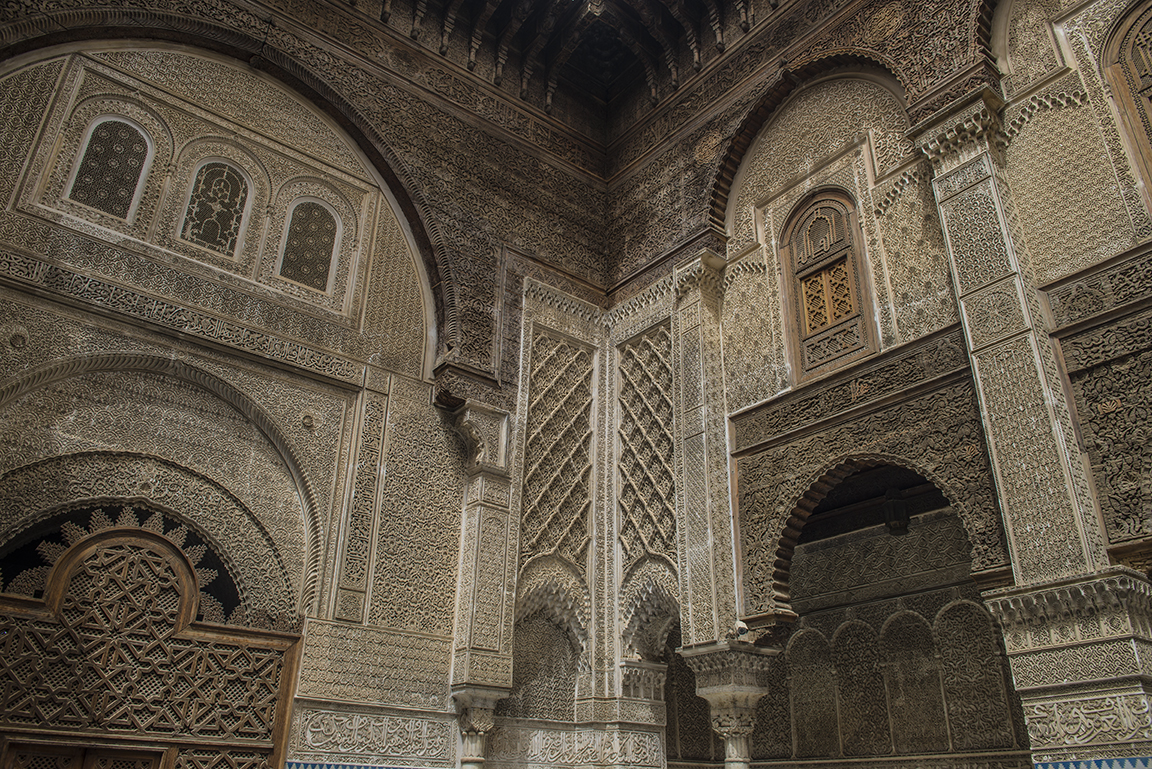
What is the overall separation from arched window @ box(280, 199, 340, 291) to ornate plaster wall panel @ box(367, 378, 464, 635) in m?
0.84

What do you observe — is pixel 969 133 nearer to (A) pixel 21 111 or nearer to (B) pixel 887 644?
(B) pixel 887 644

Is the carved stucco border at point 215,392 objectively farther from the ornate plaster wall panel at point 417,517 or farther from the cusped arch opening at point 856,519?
the cusped arch opening at point 856,519

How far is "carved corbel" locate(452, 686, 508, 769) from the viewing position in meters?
4.43

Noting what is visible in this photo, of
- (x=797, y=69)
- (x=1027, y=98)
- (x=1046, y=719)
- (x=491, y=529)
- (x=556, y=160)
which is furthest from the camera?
(x=556, y=160)

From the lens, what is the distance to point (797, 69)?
5270 mm

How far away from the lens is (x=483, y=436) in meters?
5.08

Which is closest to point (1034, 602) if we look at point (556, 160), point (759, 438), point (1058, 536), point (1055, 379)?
point (1058, 536)

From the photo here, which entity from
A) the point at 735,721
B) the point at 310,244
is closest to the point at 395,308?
the point at 310,244

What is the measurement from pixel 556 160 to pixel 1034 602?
469 cm

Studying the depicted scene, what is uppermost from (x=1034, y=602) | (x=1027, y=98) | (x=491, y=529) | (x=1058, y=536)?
(x=1027, y=98)

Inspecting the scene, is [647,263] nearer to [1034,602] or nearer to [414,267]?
[414,267]

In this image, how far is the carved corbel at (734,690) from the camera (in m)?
4.36

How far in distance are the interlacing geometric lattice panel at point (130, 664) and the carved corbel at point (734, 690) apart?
7.48ft

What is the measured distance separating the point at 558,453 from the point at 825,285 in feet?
6.75
